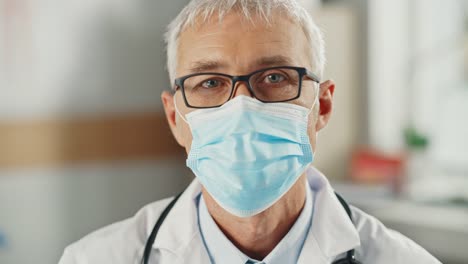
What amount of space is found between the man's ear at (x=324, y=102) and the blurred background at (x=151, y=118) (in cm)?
109

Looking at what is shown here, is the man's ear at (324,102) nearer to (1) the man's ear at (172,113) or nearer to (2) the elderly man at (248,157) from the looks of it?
(2) the elderly man at (248,157)

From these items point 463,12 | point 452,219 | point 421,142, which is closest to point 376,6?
point 463,12

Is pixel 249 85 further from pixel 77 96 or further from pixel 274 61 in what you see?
pixel 77 96

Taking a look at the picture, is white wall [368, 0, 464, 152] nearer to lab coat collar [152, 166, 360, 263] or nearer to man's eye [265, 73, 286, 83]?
lab coat collar [152, 166, 360, 263]

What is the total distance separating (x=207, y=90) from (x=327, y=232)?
334mm

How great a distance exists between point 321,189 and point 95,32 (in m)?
1.46

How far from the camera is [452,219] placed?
2.29 metres

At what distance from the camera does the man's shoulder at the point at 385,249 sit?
124cm

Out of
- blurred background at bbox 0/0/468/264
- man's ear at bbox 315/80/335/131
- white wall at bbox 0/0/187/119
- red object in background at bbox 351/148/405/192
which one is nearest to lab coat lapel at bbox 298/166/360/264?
man's ear at bbox 315/80/335/131

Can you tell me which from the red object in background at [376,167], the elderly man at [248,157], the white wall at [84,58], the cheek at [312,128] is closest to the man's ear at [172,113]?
the elderly man at [248,157]

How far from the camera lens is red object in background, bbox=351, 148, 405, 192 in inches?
102

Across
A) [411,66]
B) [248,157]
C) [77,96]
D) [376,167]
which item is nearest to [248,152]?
[248,157]

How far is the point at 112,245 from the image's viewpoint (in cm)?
127

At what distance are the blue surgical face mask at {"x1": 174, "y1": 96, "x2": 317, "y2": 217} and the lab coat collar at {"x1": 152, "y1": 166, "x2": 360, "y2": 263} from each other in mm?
140
